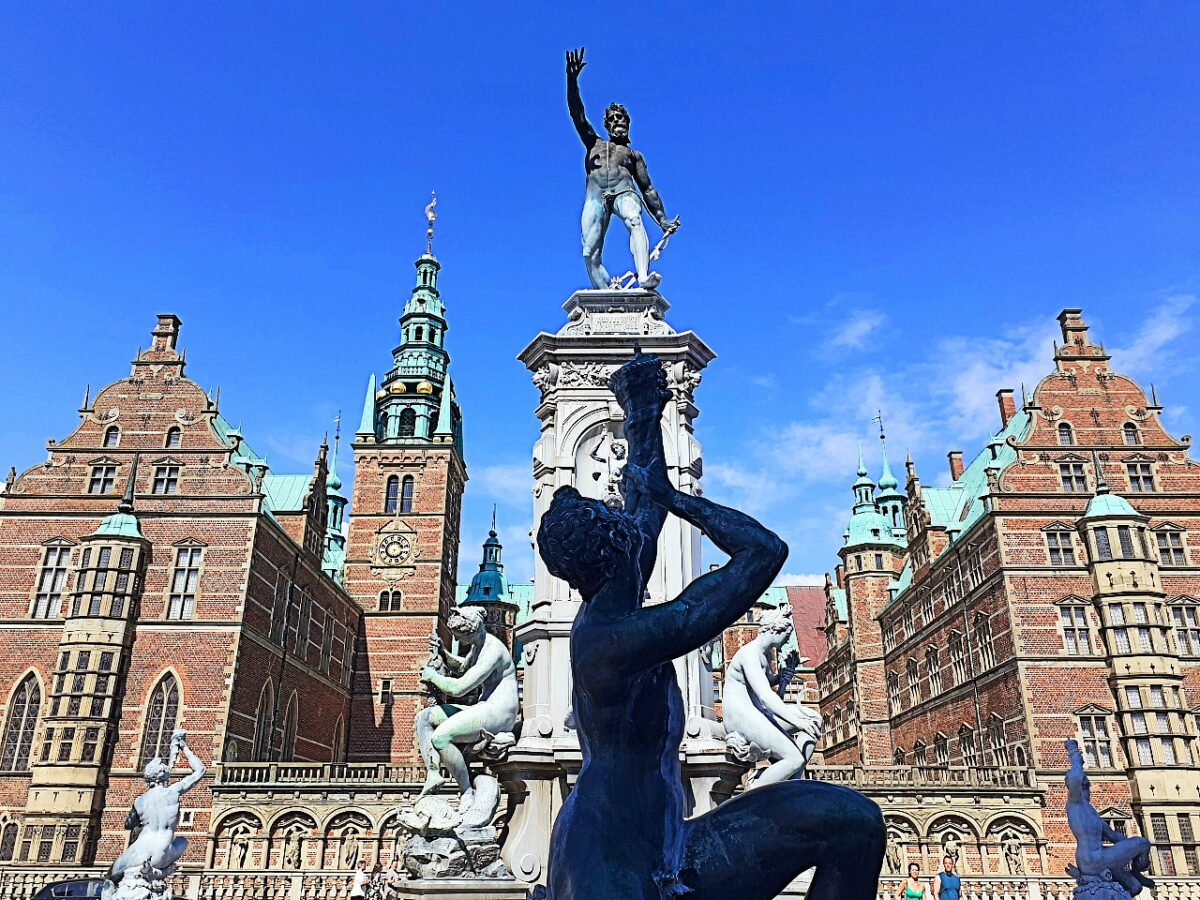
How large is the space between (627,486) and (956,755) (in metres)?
35.9

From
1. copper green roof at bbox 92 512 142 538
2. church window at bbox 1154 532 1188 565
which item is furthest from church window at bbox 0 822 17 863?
church window at bbox 1154 532 1188 565

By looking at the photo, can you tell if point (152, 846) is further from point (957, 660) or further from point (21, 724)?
point (957, 660)

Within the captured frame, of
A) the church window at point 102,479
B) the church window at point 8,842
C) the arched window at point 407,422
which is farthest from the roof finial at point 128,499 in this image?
the arched window at point 407,422

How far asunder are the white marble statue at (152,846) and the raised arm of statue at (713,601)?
7536 millimetres

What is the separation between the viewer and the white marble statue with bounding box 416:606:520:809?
7.44m

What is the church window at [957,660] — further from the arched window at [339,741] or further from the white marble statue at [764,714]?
the white marble statue at [764,714]

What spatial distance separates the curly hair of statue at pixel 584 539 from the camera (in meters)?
2.59

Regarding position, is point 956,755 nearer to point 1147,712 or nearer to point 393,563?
point 1147,712

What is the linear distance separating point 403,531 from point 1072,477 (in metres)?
32.6

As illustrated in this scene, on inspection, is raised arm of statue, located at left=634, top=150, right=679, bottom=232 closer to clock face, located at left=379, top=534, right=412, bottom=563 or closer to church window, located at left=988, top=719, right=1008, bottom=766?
church window, located at left=988, top=719, right=1008, bottom=766

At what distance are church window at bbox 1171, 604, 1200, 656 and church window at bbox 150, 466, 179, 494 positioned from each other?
32480 millimetres

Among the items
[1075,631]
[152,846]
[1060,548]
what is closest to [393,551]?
[1060,548]

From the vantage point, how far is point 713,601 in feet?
8.09

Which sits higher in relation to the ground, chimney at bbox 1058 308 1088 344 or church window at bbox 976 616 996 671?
chimney at bbox 1058 308 1088 344
